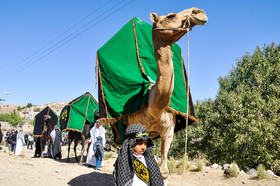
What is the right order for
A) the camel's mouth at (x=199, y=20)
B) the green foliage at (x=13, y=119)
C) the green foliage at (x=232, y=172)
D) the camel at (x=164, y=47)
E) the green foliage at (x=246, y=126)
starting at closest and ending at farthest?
the camel's mouth at (x=199, y=20)
the camel at (x=164, y=47)
the green foliage at (x=232, y=172)
the green foliage at (x=246, y=126)
the green foliage at (x=13, y=119)

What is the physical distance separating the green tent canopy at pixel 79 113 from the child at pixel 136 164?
9456mm

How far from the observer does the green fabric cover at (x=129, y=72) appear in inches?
232

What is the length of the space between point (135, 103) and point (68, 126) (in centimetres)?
758

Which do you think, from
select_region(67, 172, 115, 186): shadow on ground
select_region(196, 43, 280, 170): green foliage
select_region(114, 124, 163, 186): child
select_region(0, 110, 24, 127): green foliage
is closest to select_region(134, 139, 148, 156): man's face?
select_region(114, 124, 163, 186): child

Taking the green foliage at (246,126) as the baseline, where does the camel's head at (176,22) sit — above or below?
above

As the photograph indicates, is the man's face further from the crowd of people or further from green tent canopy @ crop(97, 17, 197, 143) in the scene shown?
green tent canopy @ crop(97, 17, 197, 143)

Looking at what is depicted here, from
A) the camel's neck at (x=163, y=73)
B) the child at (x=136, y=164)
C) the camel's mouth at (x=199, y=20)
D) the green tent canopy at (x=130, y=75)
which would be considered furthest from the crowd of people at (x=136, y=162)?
the green tent canopy at (x=130, y=75)

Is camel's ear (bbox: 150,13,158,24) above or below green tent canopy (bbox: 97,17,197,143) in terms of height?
above

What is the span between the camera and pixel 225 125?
41.3ft

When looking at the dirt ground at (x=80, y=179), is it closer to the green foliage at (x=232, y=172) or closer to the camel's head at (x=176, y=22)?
the green foliage at (x=232, y=172)

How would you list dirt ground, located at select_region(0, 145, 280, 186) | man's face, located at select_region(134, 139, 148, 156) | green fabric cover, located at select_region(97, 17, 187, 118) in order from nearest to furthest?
man's face, located at select_region(134, 139, 148, 156) < green fabric cover, located at select_region(97, 17, 187, 118) < dirt ground, located at select_region(0, 145, 280, 186)

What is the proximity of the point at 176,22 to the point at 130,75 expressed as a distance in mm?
1928

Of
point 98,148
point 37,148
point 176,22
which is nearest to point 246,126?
point 98,148

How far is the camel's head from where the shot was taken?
14.3 ft
